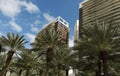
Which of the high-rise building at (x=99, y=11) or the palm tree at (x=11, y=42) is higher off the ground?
the high-rise building at (x=99, y=11)

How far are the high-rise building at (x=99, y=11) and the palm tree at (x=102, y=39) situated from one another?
7334 centimetres

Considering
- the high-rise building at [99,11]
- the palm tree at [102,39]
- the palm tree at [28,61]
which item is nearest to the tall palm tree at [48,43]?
the palm tree at [102,39]

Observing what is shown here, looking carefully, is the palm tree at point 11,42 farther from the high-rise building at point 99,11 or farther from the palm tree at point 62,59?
the high-rise building at point 99,11

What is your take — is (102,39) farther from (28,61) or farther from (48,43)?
(28,61)

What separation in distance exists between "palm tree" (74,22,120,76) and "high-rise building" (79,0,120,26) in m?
73.3

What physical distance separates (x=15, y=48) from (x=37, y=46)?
5.59 meters

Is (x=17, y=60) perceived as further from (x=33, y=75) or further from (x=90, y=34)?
(x=90, y=34)

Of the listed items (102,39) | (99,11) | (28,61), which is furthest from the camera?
(99,11)

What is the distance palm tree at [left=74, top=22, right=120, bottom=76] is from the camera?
23828 millimetres

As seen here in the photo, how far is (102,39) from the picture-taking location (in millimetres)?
23719

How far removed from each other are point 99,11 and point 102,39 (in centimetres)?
9264

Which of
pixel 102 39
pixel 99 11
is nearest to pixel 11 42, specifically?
pixel 102 39

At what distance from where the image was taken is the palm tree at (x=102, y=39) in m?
23.8

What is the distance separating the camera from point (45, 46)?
111 feet
